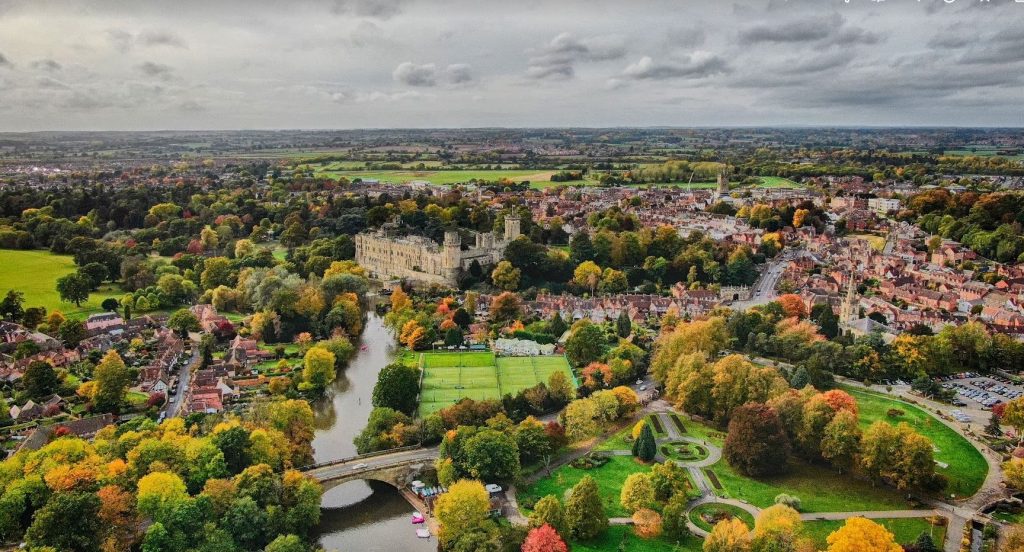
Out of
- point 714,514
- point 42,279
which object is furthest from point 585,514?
point 42,279

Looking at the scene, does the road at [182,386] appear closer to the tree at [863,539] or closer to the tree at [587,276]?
the tree at [587,276]

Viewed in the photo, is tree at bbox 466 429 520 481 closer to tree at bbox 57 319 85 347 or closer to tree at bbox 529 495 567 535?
tree at bbox 529 495 567 535

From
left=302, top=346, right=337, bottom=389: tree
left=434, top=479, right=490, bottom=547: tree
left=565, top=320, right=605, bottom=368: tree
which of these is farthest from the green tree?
left=434, top=479, right=490, bottom=547: tree

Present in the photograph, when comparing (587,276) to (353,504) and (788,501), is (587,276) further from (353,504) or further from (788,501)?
(353,504)

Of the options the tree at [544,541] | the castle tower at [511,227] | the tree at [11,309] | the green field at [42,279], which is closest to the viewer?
the tree at [544,541]

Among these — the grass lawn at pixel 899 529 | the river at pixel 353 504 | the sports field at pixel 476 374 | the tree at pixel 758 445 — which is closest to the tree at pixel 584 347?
the sports field at pixel 476 374
